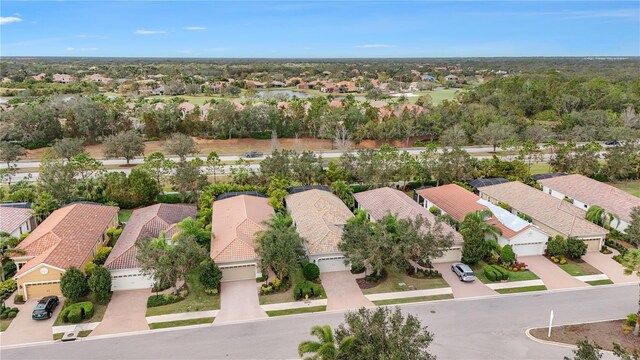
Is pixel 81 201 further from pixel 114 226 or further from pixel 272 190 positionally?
pixel 272 190

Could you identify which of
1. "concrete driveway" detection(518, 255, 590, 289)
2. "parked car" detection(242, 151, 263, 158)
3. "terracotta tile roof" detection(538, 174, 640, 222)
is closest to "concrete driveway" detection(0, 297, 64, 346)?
"concrete driveway" detection(518, 255, 590, 289)

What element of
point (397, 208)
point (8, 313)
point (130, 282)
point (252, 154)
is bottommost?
point (8, 313)

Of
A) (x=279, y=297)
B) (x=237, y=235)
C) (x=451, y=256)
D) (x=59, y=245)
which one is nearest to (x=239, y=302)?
(x=279, y=297)

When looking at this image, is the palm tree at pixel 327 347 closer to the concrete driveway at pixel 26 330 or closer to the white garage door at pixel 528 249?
the concrete driveway at pixel 26 330

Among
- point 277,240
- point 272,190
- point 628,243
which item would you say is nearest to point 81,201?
point 272,190

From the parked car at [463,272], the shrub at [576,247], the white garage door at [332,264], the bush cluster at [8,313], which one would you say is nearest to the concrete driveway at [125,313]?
the bush cluster at [8,313]

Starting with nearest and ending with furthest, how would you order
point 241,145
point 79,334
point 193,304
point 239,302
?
point 79,334 < point 193,304 < point 239,302 < point 241,145

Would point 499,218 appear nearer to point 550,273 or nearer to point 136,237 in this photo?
point 550,273
